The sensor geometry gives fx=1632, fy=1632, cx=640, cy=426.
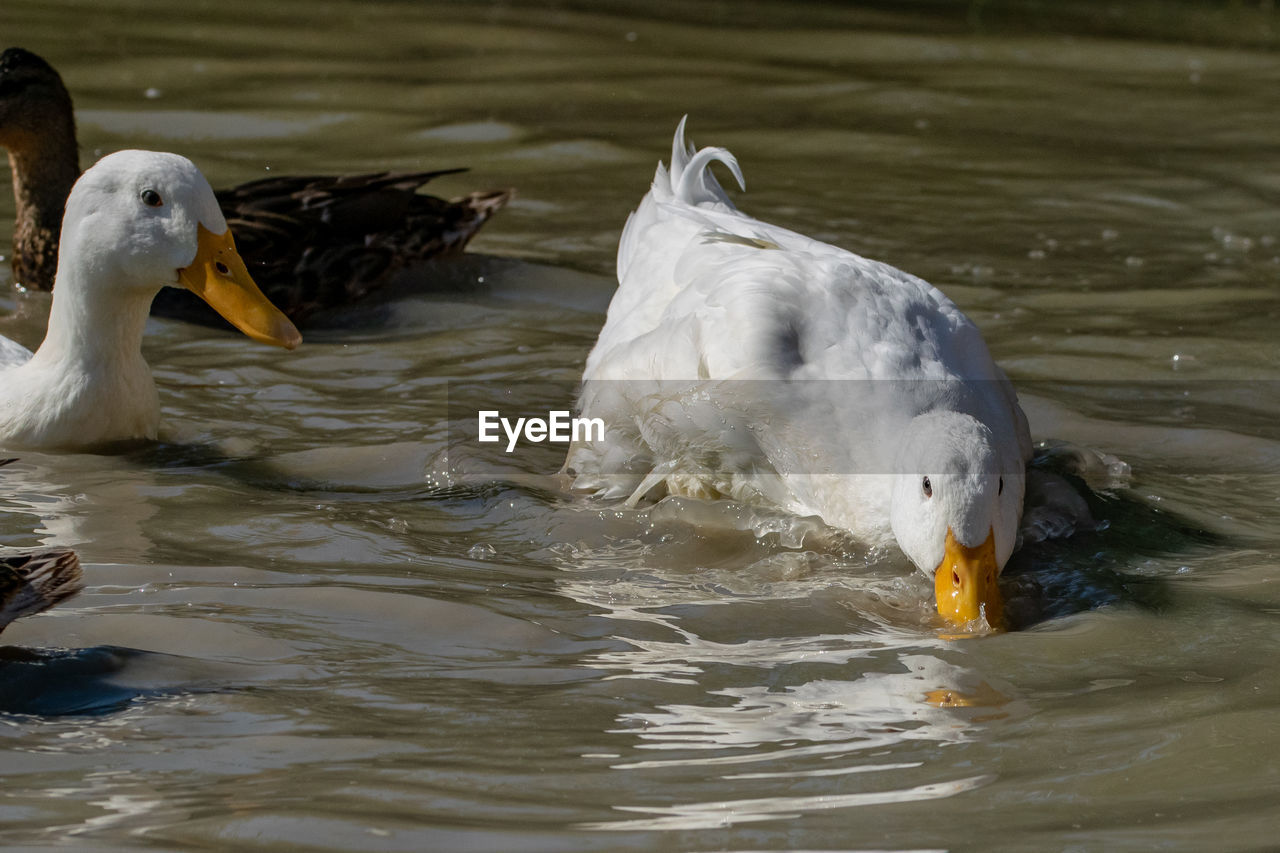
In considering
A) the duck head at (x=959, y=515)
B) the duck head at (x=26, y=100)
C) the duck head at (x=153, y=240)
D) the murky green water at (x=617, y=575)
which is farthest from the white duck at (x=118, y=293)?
the duck head at (x=959, y=515)

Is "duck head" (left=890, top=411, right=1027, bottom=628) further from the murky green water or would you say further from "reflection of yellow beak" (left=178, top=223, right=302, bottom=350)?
"reflection of yellow beak" (left=178, top=223, right=302, bottom=350)

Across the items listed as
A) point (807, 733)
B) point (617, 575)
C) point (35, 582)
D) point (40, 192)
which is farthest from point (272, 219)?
point (807, 733)

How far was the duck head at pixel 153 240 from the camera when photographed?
4.71 m

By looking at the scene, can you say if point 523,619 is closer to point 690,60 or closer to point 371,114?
point 371,114

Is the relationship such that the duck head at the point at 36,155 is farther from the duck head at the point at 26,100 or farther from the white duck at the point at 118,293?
the white duck at the point at 118,293

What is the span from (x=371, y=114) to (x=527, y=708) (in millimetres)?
6429

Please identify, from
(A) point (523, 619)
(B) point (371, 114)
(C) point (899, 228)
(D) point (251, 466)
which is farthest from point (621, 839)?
(B) point (371, 114)

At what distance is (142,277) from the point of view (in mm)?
4805

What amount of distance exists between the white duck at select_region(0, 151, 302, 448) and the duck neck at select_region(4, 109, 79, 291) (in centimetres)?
150

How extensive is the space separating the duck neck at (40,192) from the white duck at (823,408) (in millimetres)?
2559

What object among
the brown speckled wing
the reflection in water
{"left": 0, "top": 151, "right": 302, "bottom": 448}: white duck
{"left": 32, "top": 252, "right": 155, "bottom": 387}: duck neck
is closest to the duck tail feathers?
the brown speckled wing

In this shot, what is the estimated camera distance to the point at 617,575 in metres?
4.04

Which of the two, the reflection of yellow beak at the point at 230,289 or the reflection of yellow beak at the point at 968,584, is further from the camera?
the reflection of yellow beak at the point at 230,289

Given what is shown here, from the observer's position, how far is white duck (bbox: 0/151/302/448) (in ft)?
15.5
